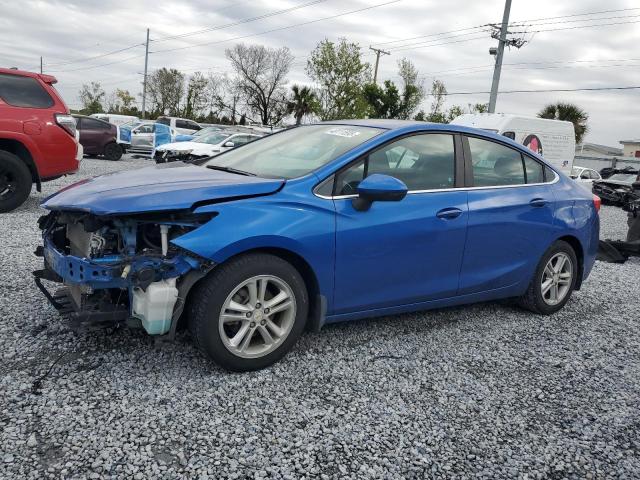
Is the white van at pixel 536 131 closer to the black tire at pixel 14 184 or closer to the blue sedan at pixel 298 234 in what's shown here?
the black tire at pixel 14 184

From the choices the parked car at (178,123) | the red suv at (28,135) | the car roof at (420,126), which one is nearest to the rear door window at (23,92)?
the red suv at (28,135)

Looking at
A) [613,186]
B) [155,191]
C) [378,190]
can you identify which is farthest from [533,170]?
[613,186]

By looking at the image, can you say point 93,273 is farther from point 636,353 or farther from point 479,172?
point 636,353

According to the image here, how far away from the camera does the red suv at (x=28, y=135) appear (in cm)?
749

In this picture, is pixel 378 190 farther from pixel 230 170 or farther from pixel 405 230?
pixel 230 170

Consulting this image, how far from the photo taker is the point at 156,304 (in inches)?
112

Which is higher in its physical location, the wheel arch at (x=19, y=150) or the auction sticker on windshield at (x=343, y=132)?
the auction sticker on windshield at (x=343, y=132)

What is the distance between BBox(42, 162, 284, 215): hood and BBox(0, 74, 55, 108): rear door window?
→ 4.97m

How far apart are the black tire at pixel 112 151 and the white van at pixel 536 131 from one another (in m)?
12.2

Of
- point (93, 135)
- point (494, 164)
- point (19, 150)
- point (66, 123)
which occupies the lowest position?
point (93, 135)

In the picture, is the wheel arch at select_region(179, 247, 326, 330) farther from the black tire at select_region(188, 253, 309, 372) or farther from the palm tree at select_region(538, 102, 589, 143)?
the palm tree at select_region(538, 102, 589, 143)

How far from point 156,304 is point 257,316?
22.7 inches

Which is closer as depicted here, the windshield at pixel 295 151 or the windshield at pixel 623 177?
the windshield at pixel 295 151

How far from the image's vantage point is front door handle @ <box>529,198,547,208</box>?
4.42m
